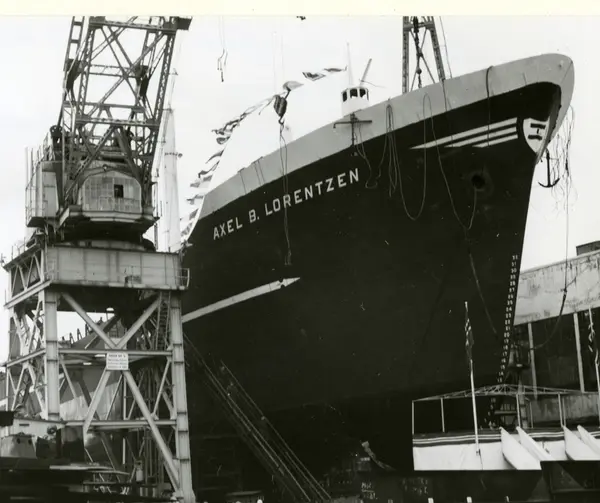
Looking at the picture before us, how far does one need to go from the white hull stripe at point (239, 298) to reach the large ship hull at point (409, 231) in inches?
6.4

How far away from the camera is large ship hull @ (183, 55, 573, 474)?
1986cm

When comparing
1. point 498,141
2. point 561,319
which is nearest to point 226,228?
point 498,141

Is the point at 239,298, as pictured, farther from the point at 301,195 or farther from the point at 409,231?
the point at 409,231

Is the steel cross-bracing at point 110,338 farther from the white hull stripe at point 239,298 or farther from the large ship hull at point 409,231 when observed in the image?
the large ship hull at point 409,231

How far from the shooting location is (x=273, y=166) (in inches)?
887

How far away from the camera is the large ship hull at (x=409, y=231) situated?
65.2ft

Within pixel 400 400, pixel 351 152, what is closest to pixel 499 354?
pixel 400 400

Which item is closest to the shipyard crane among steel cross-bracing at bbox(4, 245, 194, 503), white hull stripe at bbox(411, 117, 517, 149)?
steel cross-bracing at bbox(4, 245, 194, 503)

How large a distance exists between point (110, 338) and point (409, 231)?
7.49 metres

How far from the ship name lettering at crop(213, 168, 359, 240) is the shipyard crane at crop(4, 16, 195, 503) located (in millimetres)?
2216

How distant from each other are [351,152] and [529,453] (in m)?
7.79

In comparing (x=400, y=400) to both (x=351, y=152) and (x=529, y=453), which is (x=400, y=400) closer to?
(x=529, y=453)

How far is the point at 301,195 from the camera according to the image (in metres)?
21.8

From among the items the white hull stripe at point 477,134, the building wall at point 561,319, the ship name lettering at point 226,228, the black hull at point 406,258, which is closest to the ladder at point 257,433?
the black hull at point 406,258
